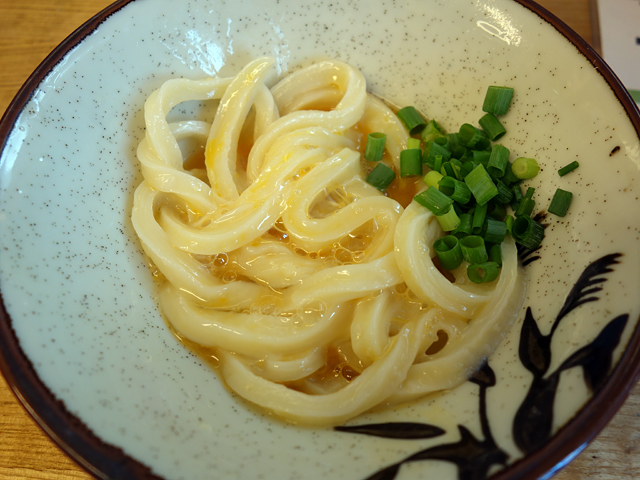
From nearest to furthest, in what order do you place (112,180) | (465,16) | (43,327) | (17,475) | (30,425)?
(43,327) → (17,475) → (30,425) → (112,180) → (465,16)

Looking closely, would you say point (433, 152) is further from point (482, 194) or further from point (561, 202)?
point (561, 202)

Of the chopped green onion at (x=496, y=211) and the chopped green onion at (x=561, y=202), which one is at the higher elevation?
the chopped green onion at (x=496, y=211)

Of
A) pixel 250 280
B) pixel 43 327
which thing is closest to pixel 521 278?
pixel 250 280

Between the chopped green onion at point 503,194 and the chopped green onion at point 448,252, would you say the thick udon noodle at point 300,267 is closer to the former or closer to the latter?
the chopped green onion at point 448,252

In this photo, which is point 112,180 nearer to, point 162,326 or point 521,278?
point 162,326

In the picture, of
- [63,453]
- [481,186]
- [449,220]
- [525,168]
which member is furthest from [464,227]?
[63,453]

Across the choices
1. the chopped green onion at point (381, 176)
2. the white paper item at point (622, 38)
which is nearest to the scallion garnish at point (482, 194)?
the chopped green onion at point (381, 176)
